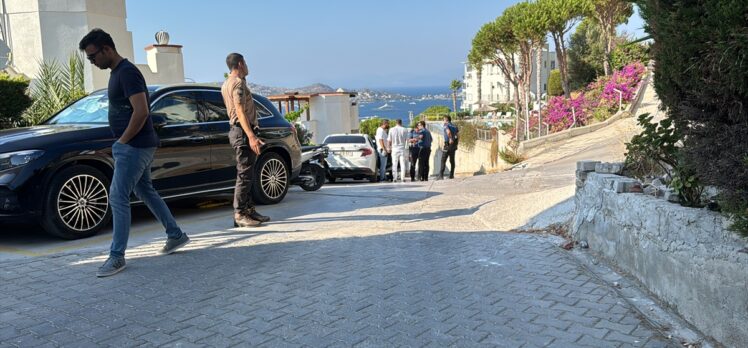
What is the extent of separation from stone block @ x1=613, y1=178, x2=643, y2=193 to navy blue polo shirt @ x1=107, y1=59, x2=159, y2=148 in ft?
12.8

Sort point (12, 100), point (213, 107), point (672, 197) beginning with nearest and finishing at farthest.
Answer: point (672, 197), point (213, 107), point (12, 100)

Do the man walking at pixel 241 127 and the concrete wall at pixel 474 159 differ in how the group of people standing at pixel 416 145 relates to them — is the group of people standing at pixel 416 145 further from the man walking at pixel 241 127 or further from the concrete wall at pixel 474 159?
the man walking at pixel 241 127

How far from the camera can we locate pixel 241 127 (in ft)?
20.8

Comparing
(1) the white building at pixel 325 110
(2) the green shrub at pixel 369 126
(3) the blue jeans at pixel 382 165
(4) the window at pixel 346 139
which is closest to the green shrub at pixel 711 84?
(3) the blue jeans at pixel 382 165

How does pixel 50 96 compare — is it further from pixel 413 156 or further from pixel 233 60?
pixel 413 156

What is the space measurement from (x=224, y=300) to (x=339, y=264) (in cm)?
119

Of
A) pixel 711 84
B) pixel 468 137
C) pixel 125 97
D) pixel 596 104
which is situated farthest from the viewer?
pixel 468 137

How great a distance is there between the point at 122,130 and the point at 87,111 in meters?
2.36

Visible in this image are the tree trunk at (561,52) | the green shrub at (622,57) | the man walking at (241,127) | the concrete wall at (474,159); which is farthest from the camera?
the green shrub at (622,57)

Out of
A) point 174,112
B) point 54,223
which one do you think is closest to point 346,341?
point 54,223

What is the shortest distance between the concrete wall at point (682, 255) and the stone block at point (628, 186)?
0.20 feet

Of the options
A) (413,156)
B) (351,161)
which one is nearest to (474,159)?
(351,161)

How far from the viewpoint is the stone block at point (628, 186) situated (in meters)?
4.56

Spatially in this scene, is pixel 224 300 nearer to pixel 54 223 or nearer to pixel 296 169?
pixel 54 223
